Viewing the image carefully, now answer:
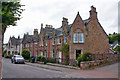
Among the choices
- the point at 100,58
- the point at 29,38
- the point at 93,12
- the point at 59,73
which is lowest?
the point at 59,73

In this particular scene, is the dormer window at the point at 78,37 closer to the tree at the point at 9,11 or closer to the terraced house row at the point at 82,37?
the terraced house row at the point at 82,37

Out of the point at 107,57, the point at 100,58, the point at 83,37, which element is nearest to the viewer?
the point at 100,58

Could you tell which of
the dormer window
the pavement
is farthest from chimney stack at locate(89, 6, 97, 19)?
the pavement

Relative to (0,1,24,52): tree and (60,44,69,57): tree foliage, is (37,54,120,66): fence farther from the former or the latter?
(0,1,24,52): tree

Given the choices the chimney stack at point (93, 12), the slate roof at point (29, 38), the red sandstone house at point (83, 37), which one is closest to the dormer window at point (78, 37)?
the red sandstone house at point (83, 37)

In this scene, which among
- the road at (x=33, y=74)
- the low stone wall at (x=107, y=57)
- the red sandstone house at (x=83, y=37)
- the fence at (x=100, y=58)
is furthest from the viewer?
the red sandstone house at (x=83, y=37)

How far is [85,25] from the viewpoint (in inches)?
964

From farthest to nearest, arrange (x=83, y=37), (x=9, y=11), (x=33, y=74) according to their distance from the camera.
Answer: (x=83, y=37) < (x=33, y=74) < (x=9, y=11)

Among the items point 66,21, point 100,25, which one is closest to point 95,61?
point 100,25

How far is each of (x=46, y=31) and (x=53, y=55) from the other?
7123mm

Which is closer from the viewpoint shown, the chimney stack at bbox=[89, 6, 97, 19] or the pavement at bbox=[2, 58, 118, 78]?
the pavement at bbox=[2, 58, 118, 78]

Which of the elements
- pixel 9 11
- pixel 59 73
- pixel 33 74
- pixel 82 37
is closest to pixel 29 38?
pixel 82 37

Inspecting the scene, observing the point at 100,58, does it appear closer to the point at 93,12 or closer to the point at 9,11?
the point at 93,12

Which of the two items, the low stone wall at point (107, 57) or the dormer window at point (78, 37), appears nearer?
the low stone wall at point (107, 57)
